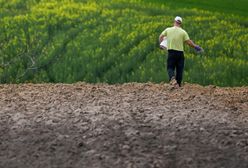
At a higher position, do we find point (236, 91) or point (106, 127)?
point (106, 127)

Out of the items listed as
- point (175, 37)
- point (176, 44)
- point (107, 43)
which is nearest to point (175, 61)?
point (176, 44)

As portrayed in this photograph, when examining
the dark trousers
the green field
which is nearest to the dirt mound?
the dark trousers

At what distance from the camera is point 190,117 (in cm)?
1230

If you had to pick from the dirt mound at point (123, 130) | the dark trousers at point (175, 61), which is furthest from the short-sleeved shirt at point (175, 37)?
the dirt mound at point (123, 130)

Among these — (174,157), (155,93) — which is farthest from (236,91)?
(174,157)

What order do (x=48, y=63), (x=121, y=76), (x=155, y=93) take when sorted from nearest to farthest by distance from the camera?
1. (x=155, y=93)
2. (x=121, y=76)
3. (x=48, y=63)

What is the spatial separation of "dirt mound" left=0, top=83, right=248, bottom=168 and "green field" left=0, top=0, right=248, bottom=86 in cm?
396

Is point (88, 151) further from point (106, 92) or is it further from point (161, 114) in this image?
point (106, 92)

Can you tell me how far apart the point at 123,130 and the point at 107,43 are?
1117 cm

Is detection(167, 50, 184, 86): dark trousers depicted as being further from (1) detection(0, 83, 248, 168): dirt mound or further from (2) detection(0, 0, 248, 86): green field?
(2) detection(0, 0, 248, 86): green field

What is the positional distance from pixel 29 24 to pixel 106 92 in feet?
30.9

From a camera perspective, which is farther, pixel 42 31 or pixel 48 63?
pixel 42 31

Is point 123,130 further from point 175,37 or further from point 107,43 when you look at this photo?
point 107,43

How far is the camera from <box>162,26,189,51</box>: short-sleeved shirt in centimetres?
1642
